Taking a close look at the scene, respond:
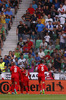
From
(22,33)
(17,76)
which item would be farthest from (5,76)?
(22,33)

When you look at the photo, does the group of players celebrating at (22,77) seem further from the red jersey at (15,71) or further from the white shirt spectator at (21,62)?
the white shirt spectator at (21,62)

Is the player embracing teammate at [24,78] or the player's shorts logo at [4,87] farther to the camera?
the player's shorts logo at [4,87]

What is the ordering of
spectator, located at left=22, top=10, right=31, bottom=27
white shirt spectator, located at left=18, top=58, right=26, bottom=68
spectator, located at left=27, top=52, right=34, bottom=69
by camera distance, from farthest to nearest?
spectator, located at left=22, top=10, right=31, bottom=27
white shirt spectator, located at left=18, top=58, right=26, bottom=68
spectator, located at left=27, top=52, right=34, bottom=69

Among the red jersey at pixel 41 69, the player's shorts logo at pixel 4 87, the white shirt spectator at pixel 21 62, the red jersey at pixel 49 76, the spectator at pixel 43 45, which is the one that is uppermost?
the spectator at pixel 43 45

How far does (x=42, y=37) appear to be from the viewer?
27094 millimetres

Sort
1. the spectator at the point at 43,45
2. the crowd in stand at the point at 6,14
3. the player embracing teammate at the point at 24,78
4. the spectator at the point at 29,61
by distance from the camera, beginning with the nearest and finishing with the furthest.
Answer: the player embracing teammate at the point at 24,78 < the spectator at the point at 29,61 < the spectator at the point at 43,45 < the crowd in stand at the point at 6,14

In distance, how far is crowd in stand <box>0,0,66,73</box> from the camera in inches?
1003

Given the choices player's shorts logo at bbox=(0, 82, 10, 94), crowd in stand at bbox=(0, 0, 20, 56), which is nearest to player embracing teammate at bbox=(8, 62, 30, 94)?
player's shorts logo at bbox=(0, 82, 10, 94)

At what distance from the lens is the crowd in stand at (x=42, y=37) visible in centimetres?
2547

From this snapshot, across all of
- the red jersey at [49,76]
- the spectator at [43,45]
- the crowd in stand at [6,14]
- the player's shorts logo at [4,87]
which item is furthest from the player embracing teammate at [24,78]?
the crowd in stand at [6,14]

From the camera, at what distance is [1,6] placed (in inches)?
1176

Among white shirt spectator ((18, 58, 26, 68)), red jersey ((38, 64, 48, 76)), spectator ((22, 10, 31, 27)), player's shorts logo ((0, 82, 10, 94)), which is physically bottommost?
player's shorts logo ((0, 82, 10, 94))

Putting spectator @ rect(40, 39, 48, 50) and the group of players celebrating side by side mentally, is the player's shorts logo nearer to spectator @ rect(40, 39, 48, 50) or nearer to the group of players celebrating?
the group of players celebrating

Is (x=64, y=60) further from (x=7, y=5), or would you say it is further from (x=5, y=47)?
(x=7, y=5)
